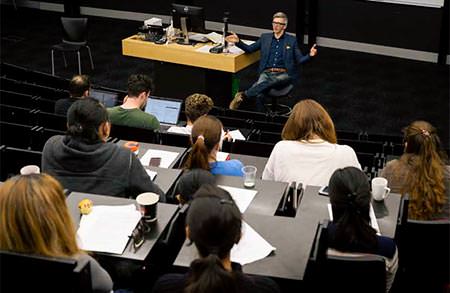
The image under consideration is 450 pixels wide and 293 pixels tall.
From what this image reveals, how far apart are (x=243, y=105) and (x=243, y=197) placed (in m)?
4.44

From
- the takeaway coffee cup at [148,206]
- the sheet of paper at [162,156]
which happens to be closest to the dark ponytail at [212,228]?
the takeaway coffee cup at [148,206]

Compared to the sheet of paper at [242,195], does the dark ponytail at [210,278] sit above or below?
above

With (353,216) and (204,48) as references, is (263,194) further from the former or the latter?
(204,48)

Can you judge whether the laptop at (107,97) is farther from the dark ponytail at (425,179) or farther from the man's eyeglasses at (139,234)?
the man's eyeglasses at (139,234)

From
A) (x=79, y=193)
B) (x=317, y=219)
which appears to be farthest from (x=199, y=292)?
(x=79, y=193)

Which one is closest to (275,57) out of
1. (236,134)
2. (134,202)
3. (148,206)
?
(236,134)

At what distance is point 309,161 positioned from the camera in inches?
175

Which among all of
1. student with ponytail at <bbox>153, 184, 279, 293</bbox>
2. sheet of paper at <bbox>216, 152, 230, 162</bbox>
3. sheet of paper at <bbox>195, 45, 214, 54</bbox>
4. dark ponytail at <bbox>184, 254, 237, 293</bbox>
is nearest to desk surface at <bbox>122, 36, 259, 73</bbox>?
sheet of paper at <bbox>195, 45, 214, 54</bbox>

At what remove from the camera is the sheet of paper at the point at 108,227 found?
10.6ft

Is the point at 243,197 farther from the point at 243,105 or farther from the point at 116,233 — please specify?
the point at 243,105

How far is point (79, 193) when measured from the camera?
3705mm

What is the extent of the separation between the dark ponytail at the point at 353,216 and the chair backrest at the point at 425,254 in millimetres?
530

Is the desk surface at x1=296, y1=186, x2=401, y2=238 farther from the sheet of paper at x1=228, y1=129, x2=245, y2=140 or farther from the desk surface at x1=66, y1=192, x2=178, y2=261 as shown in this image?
the sheet of paper at x1=228, y1=129, x2=245, y2=140

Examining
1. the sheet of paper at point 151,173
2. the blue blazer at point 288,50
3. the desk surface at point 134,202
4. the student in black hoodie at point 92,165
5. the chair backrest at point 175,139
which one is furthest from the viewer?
the blue blazer at point 288,50
